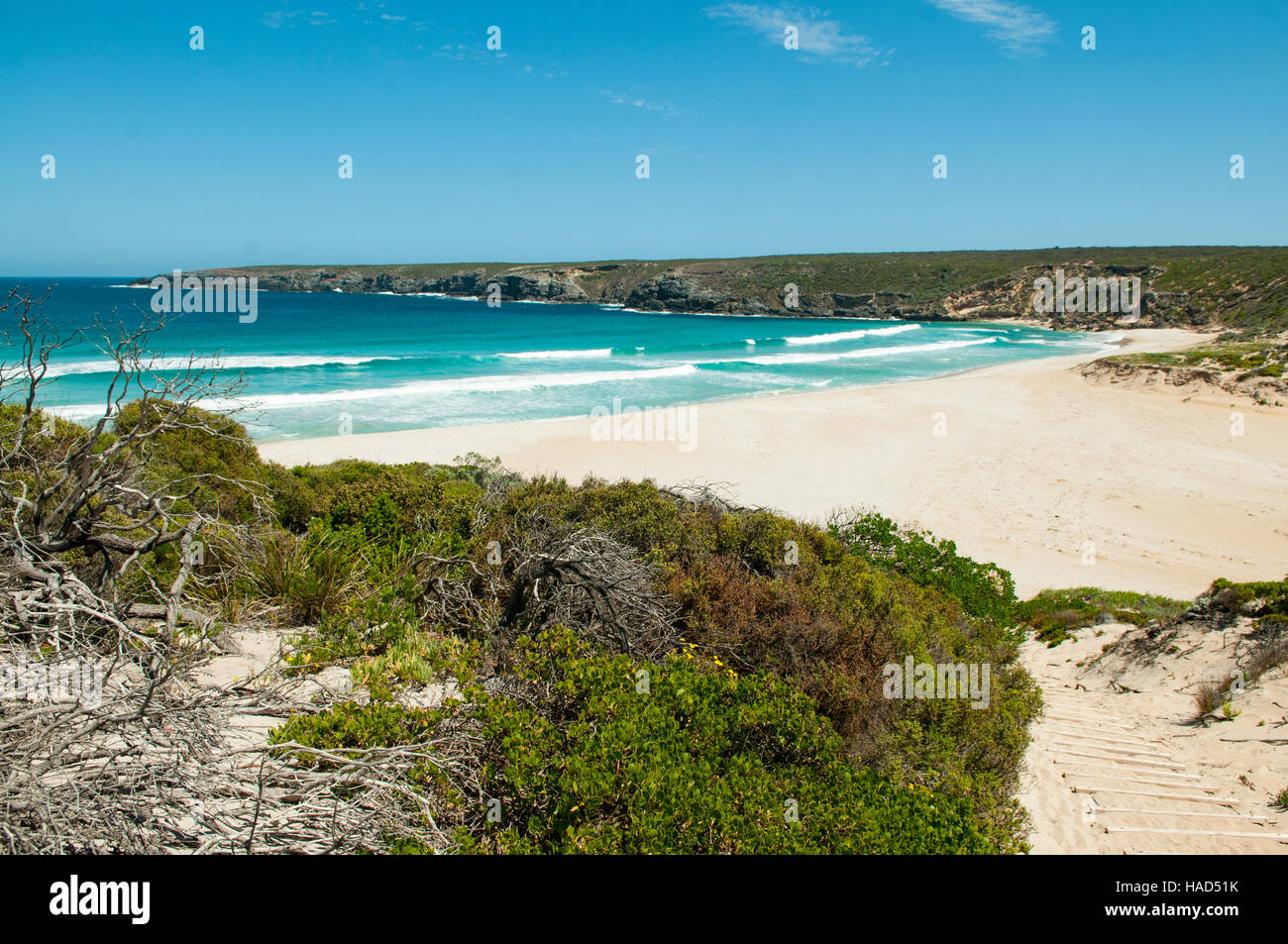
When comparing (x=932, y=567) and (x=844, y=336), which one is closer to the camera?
(x=932, y=567)

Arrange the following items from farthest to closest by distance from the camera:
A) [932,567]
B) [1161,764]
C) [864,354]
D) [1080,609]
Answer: [864,354], [1080,609], [932,567], [1161,764]

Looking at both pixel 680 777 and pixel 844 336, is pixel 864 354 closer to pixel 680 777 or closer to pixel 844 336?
pixel 844 336

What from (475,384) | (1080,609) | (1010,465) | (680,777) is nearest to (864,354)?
(475,384)

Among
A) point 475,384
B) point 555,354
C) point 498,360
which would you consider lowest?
point 475,384

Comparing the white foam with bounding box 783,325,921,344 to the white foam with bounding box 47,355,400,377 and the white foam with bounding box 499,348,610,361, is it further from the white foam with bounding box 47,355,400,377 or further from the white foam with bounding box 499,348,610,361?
the white foam with bounding box 47,355,400,377
